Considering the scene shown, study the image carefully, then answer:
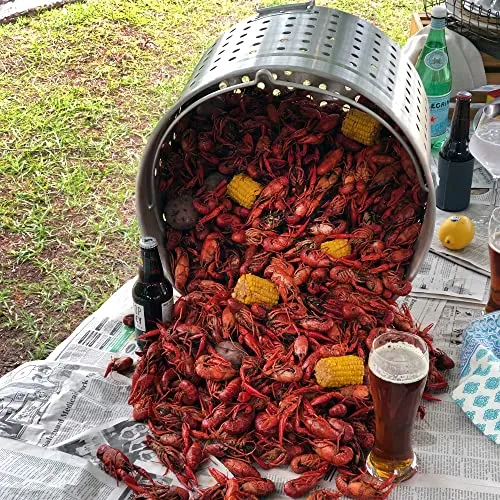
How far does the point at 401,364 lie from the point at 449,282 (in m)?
0.77

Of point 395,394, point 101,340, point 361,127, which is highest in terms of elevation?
point 361,127

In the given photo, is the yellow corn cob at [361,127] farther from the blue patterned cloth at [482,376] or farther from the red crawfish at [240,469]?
the red crawfish at [240,469]

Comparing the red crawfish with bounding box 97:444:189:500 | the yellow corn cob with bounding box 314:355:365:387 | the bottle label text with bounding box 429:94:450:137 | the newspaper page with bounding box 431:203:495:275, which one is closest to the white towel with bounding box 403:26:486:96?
the bottle label text with bounding box 429:94:450:137

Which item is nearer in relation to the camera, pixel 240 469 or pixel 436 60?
pixel 240 469

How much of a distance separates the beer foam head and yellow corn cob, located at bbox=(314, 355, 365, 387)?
8.8 inches

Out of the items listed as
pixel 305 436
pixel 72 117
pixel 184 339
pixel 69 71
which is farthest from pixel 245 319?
pixel 69 71

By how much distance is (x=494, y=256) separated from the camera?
6.42 feet

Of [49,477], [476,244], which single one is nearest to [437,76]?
[476,244]

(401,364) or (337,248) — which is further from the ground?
(401,364)

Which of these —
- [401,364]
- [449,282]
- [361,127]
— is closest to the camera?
[401,364]

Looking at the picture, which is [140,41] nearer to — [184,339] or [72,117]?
[72,117]

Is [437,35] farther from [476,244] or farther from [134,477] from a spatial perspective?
[134,477]

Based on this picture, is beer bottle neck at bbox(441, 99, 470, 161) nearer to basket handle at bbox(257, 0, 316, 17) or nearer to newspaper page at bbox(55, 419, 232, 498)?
basket handle at bbox(257, 0, 316, 17)

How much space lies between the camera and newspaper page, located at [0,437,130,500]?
5.37ft
